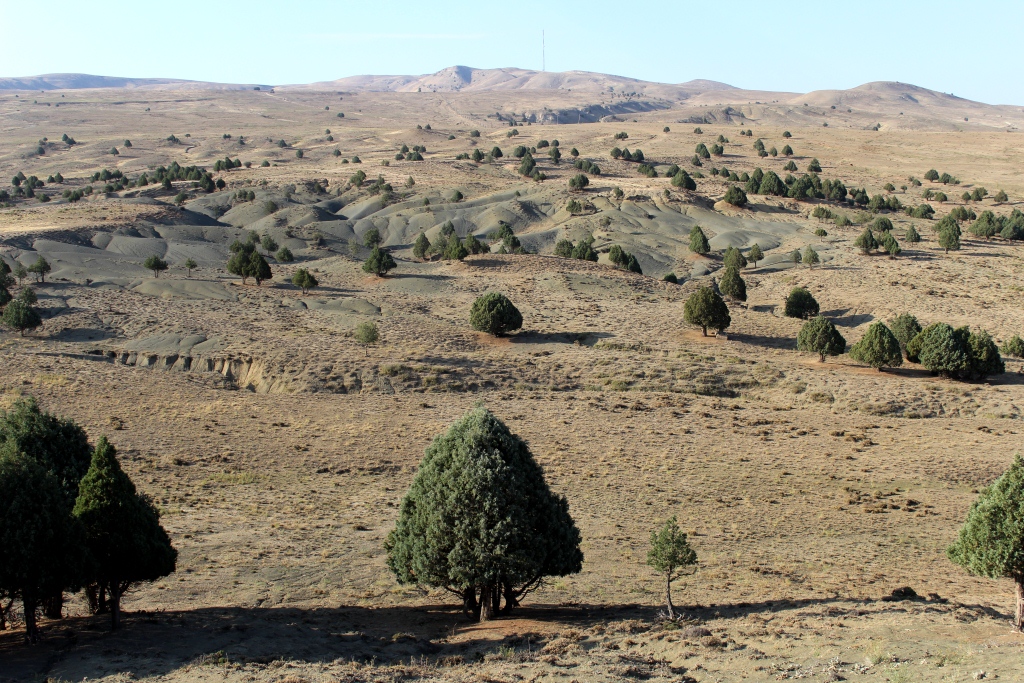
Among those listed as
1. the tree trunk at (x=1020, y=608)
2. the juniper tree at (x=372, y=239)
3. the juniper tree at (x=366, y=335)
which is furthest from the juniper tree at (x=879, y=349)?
the juniper tree at (x=372, y=239)

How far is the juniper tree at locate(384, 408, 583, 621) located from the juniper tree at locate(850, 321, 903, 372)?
91.5 feet

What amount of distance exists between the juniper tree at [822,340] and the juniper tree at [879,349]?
1590 mm

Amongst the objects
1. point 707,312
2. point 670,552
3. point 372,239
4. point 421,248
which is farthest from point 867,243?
point 670,552

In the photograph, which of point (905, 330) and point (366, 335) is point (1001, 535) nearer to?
point (905, 330)

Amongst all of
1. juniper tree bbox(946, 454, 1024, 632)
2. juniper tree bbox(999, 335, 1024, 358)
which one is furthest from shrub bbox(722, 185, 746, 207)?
juniper tree bbox(946, 454, 1024, 632)

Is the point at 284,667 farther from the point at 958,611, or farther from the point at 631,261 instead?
the point at 631,261

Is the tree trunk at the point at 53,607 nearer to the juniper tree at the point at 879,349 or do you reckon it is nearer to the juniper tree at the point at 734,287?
the juniper tree at the point at 879,349

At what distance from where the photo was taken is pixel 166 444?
90.0 feet

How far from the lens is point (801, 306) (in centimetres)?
4997

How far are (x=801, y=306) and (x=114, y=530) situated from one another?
145ft

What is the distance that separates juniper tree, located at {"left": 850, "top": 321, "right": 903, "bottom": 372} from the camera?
125 feet

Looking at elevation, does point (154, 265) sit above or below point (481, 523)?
above

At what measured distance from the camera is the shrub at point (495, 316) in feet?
139

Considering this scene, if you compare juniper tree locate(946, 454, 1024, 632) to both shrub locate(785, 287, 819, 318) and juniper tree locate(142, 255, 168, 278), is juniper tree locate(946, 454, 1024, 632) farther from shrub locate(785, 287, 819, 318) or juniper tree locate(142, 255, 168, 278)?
juniper tree locate(142, 255, 168, 278)
